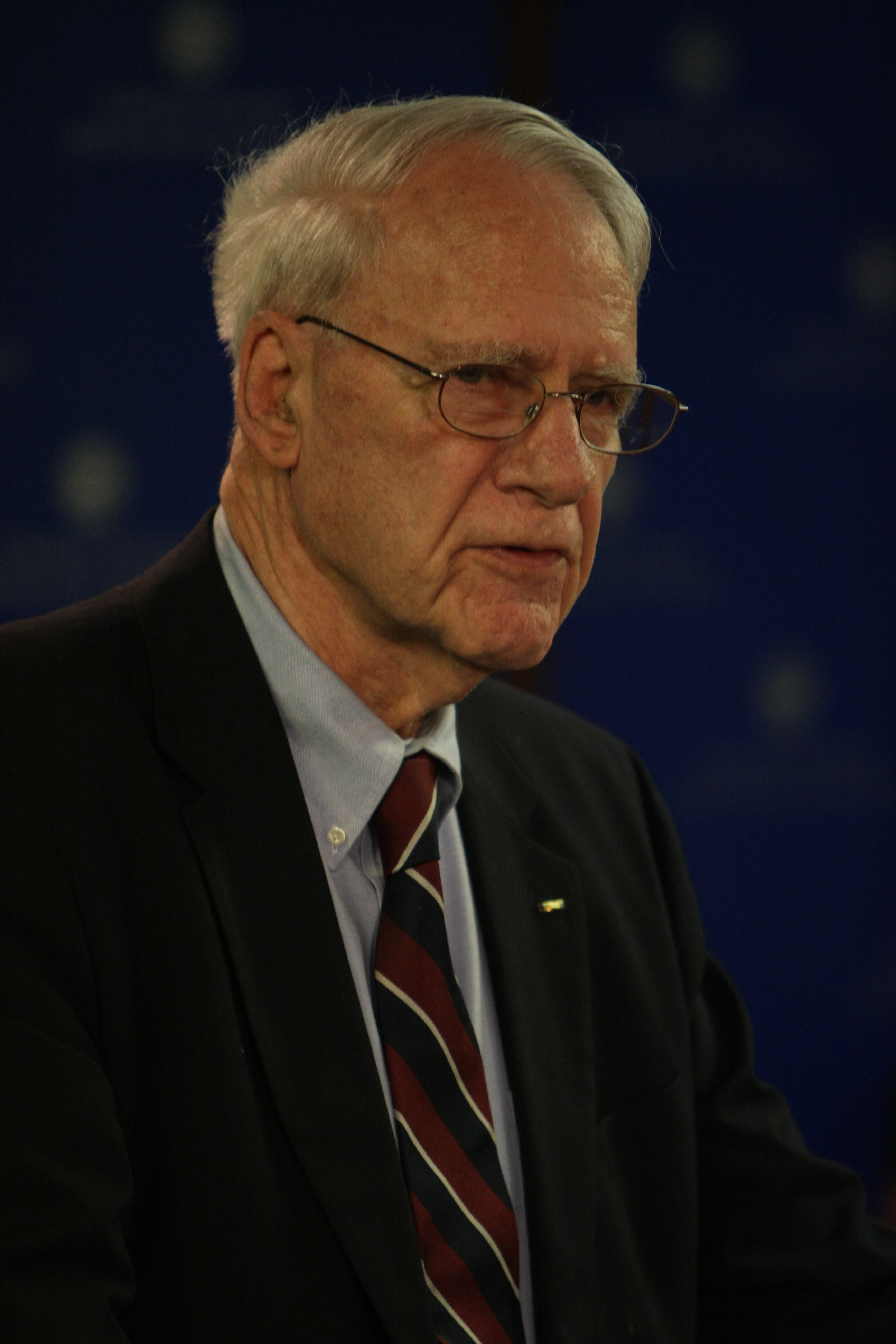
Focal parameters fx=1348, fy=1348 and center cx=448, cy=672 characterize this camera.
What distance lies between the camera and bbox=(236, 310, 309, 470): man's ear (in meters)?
1.33

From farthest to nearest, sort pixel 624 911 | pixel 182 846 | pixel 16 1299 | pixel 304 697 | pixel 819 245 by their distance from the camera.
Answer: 1. pixel 819 245
2. pixel 624 911
3. pixel 304 697
4. pixel 182 846
5. pixel 16 1299

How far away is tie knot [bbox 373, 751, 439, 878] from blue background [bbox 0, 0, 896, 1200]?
1197 mm

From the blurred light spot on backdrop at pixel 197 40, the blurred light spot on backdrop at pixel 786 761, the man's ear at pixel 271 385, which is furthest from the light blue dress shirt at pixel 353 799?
the blurred light spot on backdrop at pixel 786 761

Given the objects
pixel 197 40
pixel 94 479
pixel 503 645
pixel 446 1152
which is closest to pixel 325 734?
pixel 503 645

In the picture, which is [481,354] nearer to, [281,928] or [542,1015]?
[281,928]

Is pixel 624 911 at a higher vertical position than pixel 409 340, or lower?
lower

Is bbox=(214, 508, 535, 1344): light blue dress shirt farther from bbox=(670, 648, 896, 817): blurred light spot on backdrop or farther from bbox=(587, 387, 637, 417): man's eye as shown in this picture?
bbox=(670, 648, 896, 817): blurred light spot on backdrop

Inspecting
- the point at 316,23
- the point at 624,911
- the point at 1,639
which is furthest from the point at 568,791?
the point at 316,23

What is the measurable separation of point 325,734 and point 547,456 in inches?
13.5

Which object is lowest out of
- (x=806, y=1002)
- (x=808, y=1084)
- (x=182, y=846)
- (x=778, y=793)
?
(x=808, y=1084)

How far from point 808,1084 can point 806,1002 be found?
18cm

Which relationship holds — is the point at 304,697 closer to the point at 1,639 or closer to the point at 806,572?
the point at 1,639

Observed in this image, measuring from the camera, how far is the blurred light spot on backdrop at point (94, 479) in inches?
91.5

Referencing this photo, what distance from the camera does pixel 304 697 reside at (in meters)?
1.31
